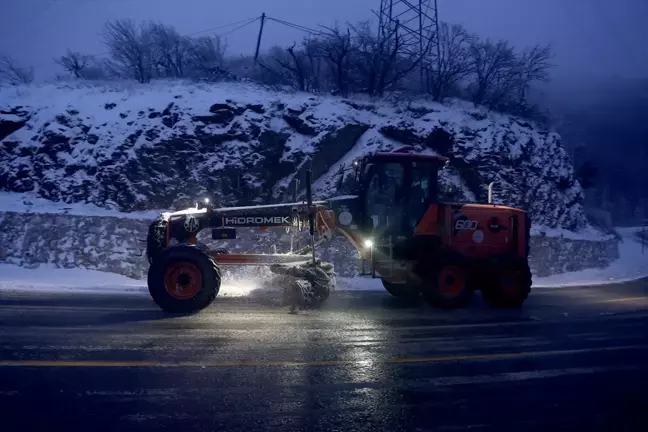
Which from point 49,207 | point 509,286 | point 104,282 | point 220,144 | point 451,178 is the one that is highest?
point 220,144

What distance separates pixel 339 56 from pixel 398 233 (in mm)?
20257

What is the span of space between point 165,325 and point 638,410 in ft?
21.2

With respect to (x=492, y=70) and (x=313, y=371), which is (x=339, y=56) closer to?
(x=492, y=70)

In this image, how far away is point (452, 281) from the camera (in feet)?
38.9

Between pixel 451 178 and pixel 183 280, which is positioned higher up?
pixel 451 178

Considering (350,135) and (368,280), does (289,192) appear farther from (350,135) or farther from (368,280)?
(368,280)

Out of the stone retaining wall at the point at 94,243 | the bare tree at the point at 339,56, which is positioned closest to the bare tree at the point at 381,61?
the bare tree at the point at 339,56

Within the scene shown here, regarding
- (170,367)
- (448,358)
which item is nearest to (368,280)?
(448,358)

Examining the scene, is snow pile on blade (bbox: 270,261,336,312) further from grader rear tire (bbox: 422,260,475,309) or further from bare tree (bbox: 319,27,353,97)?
bare tree (bbox: 319,27,353,97)

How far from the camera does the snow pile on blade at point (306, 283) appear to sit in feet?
35.2

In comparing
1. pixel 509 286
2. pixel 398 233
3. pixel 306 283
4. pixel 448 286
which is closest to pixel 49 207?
pixel 306 283

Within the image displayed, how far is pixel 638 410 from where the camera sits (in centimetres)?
529

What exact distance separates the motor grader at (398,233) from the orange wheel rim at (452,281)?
2 cm

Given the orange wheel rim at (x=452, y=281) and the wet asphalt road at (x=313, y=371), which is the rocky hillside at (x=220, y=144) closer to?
the orange wheel rim at (x=452, y=281)
